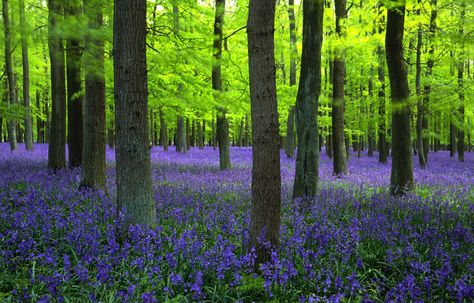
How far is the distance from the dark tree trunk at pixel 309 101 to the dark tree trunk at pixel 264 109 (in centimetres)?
424

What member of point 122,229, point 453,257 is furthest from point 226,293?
point 453,257

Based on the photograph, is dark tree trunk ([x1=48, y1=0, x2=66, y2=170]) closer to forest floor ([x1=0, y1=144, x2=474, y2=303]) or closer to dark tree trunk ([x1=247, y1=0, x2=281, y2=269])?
forest floor ([x1=0, y1=144, x2=474, y2=303])

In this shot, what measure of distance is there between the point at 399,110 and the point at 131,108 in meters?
6.72

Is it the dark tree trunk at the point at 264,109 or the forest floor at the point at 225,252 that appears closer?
the forest floor at the point at 225,252

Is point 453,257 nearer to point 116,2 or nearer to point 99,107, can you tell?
point 116,2

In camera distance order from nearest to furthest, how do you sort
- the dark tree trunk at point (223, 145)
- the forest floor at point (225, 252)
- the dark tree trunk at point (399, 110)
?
the forest floor at point (225, 252)
the dark tree trunk at point (399, 110)
the dark tree trunk at point (223, 145)

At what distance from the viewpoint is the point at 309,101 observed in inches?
337

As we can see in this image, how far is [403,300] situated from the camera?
124 inches

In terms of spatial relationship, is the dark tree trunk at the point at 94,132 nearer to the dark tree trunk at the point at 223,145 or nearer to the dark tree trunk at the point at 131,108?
the dark tree trunk at the point at 131,108

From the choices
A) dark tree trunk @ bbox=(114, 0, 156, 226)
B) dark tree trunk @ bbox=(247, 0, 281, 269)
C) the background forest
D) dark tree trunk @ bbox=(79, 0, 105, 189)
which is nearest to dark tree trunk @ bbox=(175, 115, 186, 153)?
the background forest

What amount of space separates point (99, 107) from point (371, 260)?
6.35 meters

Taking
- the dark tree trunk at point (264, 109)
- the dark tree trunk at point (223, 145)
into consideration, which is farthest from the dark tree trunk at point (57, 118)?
the dark tree trunk at point (264, 109)

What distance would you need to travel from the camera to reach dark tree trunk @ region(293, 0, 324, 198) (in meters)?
8.40

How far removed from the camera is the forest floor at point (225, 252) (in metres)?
3.54
